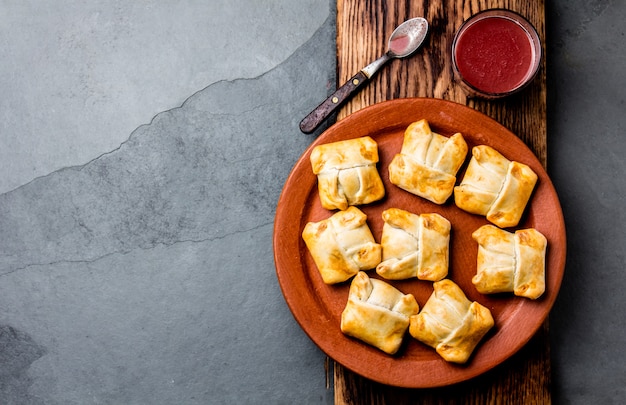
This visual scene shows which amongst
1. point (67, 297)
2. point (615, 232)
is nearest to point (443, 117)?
point (615, 232)

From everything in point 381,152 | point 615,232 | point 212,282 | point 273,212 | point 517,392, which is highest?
point 381,152

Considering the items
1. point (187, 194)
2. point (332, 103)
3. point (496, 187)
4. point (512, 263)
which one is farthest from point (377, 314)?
point (187, 194)

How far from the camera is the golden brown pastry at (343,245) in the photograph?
200 centimetres

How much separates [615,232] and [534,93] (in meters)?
0.71

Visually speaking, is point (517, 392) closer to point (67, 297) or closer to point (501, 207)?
point (501, 207)

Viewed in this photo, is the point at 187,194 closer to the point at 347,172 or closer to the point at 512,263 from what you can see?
the point at 347,172

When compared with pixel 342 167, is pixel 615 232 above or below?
below

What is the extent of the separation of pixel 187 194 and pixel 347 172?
77 cm

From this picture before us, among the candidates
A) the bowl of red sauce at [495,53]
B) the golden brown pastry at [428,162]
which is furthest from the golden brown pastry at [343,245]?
the bowl of red sauce at [495,53]

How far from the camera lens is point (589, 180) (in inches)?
94.3

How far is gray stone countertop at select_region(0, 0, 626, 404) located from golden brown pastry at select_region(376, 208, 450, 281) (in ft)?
1.92

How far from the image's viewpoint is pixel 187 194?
241 cm

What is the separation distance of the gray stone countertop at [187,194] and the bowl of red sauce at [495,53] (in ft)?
1.40

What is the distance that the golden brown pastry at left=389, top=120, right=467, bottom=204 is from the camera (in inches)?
78.7
